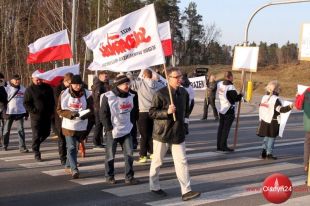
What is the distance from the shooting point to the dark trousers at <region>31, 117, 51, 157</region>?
10430 mm

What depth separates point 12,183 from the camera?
843 centimetres

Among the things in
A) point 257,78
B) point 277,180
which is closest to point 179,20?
point 257,78

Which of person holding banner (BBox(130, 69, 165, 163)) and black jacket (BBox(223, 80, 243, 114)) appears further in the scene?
black jacket (BBox(223, 80, 243, 114))

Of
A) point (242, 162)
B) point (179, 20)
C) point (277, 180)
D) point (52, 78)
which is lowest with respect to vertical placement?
point (242, 162)

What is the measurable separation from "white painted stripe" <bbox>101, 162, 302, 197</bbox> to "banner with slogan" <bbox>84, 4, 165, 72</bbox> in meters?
1.91

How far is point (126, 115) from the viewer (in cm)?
847

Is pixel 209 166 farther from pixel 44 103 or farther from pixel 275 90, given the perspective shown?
pixel 44 103

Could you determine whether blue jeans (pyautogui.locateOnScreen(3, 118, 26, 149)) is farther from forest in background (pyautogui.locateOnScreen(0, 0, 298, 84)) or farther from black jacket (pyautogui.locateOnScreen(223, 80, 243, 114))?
forest in background (pyautogui.locateOnScreen(0, 0, 298, 84))

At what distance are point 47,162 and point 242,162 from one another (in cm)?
393

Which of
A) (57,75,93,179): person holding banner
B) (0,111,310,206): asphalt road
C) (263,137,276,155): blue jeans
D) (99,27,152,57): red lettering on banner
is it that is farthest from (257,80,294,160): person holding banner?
(57,75,93,179): person holding banner

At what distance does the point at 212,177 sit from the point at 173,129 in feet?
6.65

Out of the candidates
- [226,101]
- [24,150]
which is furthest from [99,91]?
[226,101]

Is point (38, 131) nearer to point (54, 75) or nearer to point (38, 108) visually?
point (38, 108)

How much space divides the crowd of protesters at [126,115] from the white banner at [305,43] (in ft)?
2.89
